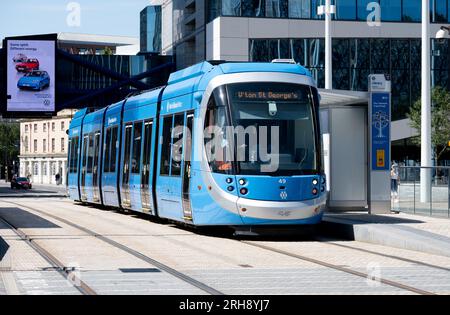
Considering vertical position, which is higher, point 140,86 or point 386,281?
point 140,86

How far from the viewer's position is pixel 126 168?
2666cm

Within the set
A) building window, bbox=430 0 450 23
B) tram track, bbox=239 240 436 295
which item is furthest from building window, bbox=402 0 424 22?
tram track, bbox=239 240 436 295

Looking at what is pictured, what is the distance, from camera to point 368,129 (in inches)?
961

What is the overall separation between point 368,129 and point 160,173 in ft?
17.6

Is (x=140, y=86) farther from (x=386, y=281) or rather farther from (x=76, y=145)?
(x=386, y=281)

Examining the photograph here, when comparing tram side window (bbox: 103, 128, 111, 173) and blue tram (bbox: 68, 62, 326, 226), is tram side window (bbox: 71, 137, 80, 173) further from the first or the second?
blue tram (bbox: 68, 62, 326, 226)

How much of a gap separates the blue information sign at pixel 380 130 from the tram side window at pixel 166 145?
16.7ft

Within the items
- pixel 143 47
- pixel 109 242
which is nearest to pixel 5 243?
pixel 109 242

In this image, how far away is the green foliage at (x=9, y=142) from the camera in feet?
488

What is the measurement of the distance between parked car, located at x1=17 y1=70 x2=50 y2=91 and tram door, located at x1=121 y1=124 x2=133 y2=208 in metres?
36.2

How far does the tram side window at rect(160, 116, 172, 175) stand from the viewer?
22.2 meters

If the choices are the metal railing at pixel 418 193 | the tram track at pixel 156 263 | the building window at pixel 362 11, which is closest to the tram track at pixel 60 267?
the tram track at pixel 156 263

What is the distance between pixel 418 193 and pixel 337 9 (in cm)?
3885

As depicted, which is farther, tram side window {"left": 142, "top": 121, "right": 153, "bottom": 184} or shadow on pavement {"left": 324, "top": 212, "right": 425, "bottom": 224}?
tram side window {"left": 142, "top": 121, "right": 153, "bottom": 184}
